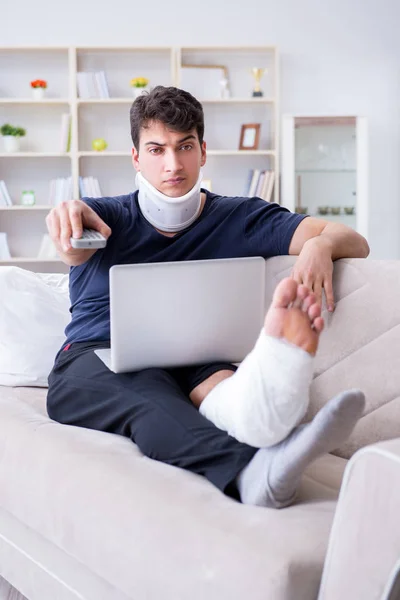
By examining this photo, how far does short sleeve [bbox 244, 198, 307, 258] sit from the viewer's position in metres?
1.83

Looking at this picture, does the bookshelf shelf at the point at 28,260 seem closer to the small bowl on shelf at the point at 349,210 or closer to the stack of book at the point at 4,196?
the stack of book at the point at 4,196

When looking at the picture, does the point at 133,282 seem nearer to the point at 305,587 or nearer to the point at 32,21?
the point at 305,587

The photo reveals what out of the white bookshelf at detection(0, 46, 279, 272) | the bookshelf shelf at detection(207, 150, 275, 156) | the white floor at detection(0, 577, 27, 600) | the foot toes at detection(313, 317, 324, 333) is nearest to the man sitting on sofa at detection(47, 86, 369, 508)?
the foot toes at detection(313, 317, 324, 333)

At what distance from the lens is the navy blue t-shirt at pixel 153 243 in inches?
71.9

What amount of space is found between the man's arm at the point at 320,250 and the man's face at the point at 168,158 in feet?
0.99

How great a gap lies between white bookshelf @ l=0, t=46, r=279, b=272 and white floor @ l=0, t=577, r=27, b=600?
3668 millimetres

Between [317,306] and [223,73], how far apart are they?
4399mm

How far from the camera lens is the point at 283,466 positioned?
1.14 meters

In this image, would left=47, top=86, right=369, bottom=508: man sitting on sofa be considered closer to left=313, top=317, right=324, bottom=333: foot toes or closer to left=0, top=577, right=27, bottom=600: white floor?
left=313, top=317, right=324, bottom=333: foot toes

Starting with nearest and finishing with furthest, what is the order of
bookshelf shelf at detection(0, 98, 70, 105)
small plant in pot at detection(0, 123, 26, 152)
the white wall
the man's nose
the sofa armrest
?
the sofa armrest
the man's nose
bookshelf shelf at detection(0, 98, 70, 105)
small plant in pot at detection(0, 123, 26, 152)
the white wall

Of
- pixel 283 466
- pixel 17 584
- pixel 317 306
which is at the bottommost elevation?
pixel 17 584

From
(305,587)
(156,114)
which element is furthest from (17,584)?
(156,114)

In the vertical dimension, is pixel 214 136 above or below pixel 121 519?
above

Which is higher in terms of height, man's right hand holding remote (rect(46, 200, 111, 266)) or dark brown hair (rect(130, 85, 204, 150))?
dark brown hair (rect(130, 85, 204, 150))
